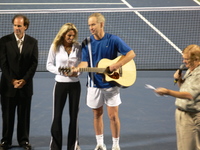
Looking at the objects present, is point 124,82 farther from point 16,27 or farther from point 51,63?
point 16,27

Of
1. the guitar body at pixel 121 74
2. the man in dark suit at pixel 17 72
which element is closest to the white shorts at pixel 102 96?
the guitar body at pixel 121 74

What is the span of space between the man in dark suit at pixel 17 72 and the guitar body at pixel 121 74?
131 cm

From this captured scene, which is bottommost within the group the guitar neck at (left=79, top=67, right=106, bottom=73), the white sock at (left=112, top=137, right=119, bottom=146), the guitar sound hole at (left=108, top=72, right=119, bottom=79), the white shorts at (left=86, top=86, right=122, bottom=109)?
the white sock at (left=112, top=137, right=119, bottom=146)

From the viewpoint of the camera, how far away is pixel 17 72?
328 inches

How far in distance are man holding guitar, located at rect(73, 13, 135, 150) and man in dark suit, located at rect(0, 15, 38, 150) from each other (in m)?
1.01

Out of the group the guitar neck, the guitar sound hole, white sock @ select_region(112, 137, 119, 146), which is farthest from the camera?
white sock @ select_region(112, 137, 119, 146)

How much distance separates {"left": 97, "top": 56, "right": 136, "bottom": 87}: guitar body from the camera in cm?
800

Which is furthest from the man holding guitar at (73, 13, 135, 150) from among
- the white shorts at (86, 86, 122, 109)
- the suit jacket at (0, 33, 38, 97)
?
the suit jacket at (0, 33, 38, 97)

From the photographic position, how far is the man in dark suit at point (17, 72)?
827cm

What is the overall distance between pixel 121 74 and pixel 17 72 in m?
1.85

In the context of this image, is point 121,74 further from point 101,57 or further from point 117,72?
point 101,57

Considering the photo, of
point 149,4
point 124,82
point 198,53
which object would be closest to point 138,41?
point 149,4

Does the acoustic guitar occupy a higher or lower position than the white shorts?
higher

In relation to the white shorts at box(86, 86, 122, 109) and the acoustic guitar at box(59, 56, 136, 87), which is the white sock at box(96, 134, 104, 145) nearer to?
the white shorts at box(86, 86, 122, 109)
